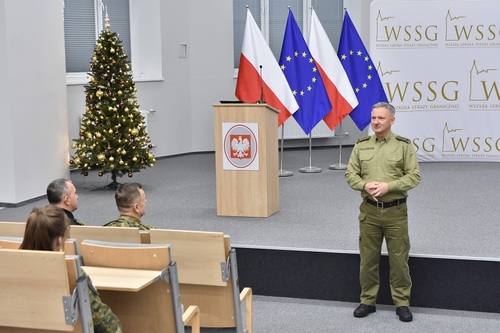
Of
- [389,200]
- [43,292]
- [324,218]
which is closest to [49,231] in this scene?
[43,292]

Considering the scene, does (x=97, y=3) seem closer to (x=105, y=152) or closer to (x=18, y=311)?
(x=105, y=152)

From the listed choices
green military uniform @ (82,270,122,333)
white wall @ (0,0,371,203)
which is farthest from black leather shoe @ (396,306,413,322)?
white wall @ (0,0,371,203)

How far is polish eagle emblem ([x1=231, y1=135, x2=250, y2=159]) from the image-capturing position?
6.92 meters

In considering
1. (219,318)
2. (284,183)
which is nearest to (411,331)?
(219,318)

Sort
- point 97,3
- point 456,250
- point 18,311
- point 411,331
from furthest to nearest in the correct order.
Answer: point 97,3 → point 456,250 → point 411,331 → point 18,311

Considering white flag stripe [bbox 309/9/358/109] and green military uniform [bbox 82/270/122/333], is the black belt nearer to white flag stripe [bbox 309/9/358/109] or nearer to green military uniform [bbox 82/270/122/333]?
green military uniform [bbox 82/270/122/333]

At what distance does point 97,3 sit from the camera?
1070 cm

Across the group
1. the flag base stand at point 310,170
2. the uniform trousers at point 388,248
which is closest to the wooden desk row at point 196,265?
the uniform trousers at point 388,248

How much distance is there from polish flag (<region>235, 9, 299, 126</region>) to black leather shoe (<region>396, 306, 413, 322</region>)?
4.15m

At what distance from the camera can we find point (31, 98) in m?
8.09

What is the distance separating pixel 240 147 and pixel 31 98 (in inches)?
99.4

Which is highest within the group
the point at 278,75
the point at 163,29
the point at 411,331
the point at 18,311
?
the point at 163,29

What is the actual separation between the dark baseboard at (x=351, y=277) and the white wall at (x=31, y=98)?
3186 millimetres

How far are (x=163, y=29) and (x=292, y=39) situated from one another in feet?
7.60
